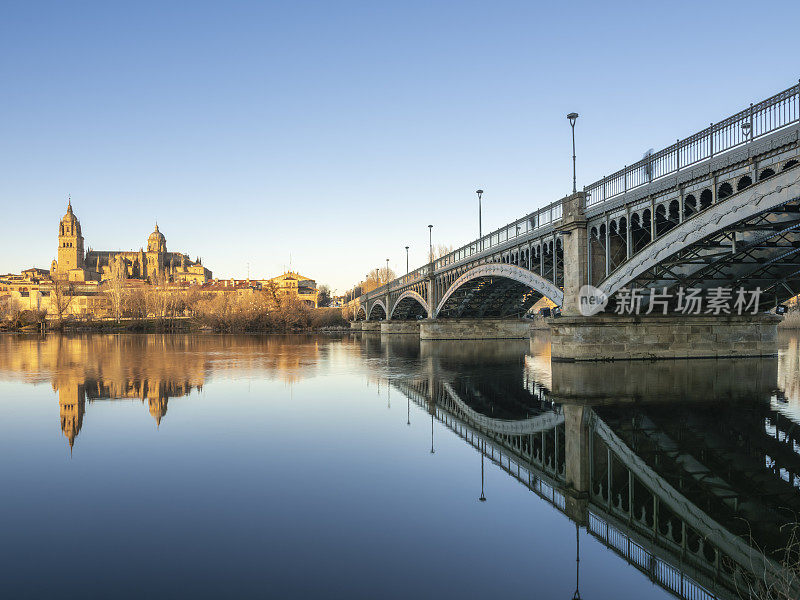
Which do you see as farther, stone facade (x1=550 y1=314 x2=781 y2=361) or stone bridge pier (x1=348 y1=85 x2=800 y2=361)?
stone facade (x1=550 y1=314 x2=781 y2=361)

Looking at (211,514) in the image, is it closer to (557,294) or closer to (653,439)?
(653,439)

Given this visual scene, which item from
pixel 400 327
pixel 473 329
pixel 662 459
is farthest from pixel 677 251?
pixel 400 327

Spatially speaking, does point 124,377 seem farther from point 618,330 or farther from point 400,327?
point 400,327

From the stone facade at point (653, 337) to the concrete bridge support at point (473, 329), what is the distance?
1084 inches

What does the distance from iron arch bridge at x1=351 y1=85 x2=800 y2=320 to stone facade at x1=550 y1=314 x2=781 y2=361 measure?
1.83 m

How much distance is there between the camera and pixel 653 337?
25.5 meters

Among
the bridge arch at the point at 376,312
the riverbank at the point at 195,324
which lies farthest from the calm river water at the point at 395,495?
the bridge arch at the point at 376,312

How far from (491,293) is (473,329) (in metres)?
7.68

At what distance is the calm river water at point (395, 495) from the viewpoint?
5.24 m

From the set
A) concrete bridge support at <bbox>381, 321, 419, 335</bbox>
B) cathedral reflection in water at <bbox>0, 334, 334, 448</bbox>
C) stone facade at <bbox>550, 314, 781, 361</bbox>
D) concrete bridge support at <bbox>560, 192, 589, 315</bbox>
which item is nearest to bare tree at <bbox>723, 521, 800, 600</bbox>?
cathedral reflection in water at <bbox>0, 334, 334, 448</bbox>

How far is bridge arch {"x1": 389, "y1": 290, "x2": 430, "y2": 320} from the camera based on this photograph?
67.6 meters

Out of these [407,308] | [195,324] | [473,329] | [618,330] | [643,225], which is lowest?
[473,329]

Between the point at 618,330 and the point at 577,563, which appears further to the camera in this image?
the point at 618,330

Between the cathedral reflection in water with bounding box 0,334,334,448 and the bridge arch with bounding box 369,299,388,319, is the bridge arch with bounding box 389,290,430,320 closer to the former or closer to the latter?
the bridge arch with bounding box 369,299,388,319
